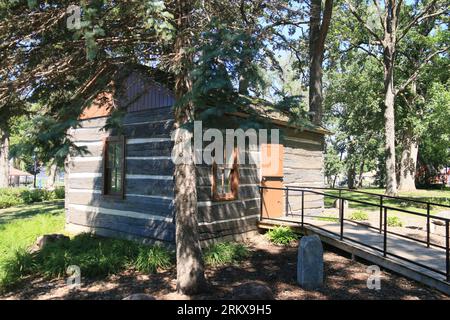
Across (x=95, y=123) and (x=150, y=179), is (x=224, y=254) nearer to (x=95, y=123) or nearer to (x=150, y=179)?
(x=150, y=179)

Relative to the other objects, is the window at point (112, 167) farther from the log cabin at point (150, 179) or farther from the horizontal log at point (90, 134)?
the horizontal log at point (90, 134)

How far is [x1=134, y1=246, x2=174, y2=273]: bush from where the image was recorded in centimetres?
759

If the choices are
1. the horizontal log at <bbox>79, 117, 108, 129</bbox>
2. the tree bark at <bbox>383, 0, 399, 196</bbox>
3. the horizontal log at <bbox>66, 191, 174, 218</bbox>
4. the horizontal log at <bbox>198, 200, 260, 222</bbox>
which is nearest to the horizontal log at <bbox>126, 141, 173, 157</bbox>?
the horizontal log at <bbox>66, 191, 174, 218</bbox>

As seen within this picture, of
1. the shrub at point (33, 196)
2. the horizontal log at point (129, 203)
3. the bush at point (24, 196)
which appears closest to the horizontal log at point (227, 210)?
the horizontal log at point (129, 203)

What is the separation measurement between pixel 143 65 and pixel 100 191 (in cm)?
435

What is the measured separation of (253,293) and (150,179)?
14.7ft

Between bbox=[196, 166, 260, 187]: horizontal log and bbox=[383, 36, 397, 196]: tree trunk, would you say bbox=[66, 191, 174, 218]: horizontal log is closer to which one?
bbox=[196, 166, 260, 187]: horizontal log

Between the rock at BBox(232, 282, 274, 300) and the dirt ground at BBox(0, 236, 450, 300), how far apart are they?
0.32 metres

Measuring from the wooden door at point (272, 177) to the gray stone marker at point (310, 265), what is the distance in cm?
397

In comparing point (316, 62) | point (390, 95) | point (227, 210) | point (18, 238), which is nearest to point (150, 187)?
point (227, 210)

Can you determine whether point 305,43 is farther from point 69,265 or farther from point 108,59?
point 69,265

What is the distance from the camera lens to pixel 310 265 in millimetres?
6676

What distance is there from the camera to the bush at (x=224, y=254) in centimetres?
805

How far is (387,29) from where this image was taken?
68.7 ft
